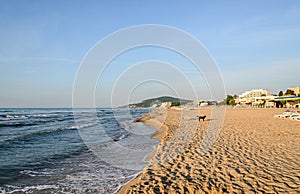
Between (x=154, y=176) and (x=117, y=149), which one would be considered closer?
(x=154, y=176)

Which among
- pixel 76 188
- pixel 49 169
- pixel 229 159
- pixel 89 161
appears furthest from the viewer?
pixel 89 161

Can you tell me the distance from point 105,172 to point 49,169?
1.84 meters

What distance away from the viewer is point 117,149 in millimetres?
10289

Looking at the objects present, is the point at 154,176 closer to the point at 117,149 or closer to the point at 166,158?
the point at 166,158

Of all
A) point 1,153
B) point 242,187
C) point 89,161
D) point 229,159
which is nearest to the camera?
point 242,187

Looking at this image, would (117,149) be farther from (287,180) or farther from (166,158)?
(287,180)

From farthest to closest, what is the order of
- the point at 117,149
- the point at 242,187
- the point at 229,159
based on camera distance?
the point at 117,149
the point at 229,159
the point at 242,187

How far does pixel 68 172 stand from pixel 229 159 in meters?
4.56

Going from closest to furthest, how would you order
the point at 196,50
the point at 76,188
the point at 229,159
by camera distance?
the point at 76,188
the point at 229,159
the point at 196,50

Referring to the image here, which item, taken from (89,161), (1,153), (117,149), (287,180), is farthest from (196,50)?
(1,153)

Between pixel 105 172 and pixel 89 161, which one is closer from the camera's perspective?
pixel 105 172

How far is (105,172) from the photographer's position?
668 cm

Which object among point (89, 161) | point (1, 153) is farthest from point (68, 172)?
point (1, 153)

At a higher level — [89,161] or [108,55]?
[108,55]
